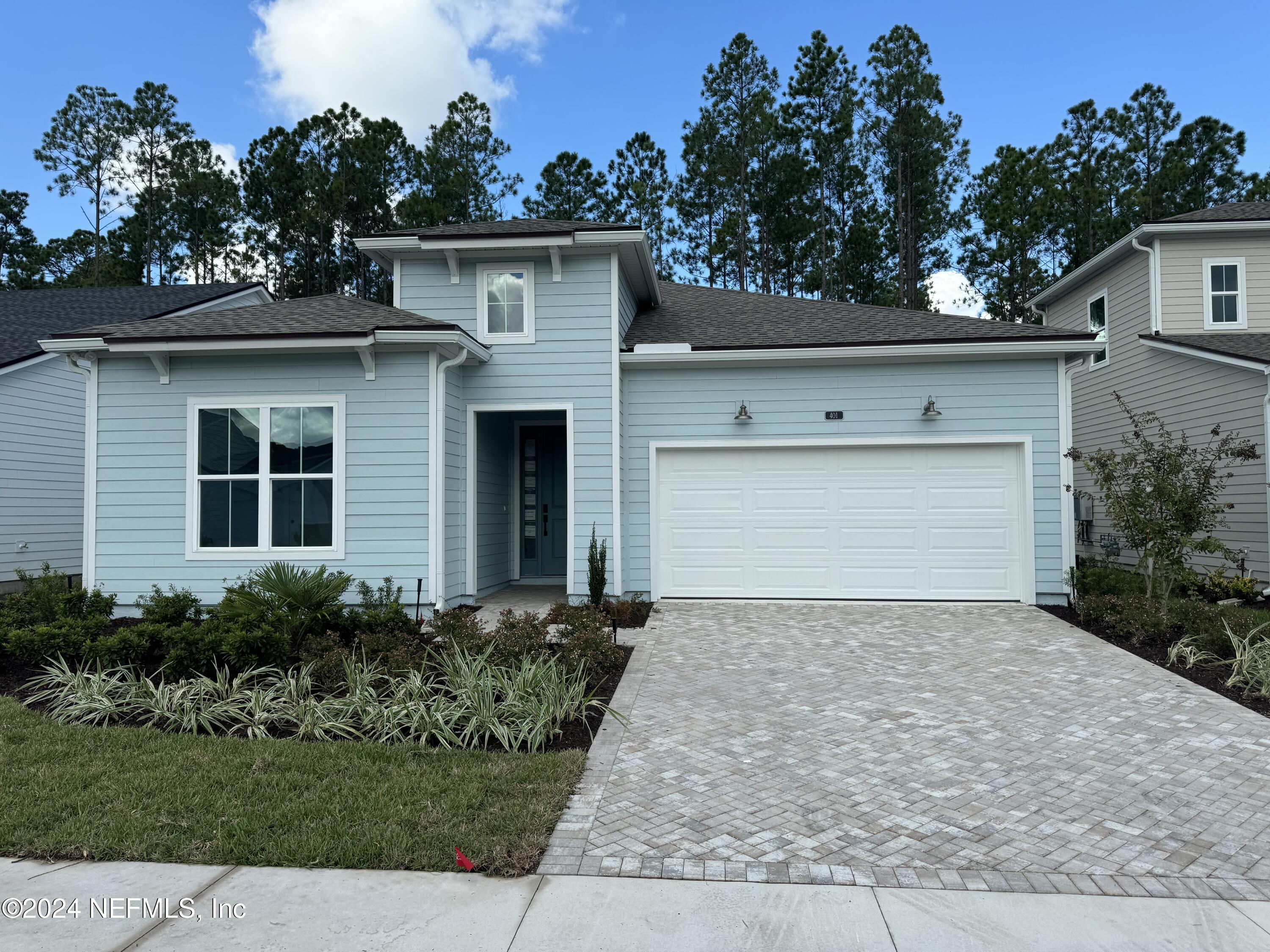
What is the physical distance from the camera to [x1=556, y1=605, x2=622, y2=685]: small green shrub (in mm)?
6316

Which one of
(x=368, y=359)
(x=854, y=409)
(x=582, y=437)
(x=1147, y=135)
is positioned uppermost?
(x=1147, y=135)

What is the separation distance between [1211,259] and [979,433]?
6.68m

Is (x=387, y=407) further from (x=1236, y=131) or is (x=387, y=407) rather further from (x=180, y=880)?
(x=1236, y=131)

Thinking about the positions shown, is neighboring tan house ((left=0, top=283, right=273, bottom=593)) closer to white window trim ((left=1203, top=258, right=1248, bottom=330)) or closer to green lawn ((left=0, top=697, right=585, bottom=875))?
green lawn ((left=0, top=697, right=585, bottom=875))

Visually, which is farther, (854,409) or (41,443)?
(41,443)

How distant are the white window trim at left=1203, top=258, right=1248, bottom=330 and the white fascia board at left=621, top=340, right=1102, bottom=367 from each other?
475 cm

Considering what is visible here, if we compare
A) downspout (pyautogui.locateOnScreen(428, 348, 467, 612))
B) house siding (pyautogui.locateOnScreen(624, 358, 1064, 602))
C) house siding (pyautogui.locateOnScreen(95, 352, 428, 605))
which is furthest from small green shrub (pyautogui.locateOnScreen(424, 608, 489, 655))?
house siding (pyautogui.locateOnScreen(624, 358, 1064, 602))

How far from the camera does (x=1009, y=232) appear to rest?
23203 millimetres

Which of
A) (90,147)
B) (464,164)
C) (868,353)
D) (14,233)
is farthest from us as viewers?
(14,233)

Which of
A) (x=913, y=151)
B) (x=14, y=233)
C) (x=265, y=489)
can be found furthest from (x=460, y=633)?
(x=14, y=233)

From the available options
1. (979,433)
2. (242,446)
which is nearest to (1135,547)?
(979,433)

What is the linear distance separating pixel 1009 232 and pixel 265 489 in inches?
873

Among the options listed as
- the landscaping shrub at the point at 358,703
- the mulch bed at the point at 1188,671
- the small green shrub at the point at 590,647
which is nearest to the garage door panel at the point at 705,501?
the small green shrub at the point at 590,647

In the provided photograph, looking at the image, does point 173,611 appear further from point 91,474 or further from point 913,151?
point 913,151
